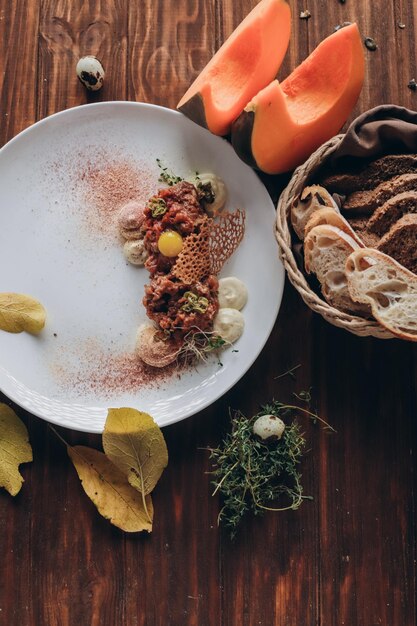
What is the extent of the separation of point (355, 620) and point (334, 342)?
32.6 inches

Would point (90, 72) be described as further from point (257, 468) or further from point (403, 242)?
point (257, 468)

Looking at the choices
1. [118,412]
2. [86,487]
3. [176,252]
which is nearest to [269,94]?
[176,252]

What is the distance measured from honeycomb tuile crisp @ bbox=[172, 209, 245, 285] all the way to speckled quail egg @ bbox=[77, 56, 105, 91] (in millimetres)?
532

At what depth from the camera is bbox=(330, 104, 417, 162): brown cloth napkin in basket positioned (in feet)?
5.13

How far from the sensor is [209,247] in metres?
1.79

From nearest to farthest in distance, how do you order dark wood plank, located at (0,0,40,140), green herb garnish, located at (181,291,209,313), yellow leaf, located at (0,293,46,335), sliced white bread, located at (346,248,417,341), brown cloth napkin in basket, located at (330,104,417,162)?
sliced white bread, located at (346,248,417,341), brown cloth napkin in basket, located at (330,104,417,162), green herb garnish, located at (181,291,209,313), yellow leaf, located at (0,293,46,335), dark wood plank, located at (0,0,40,140)

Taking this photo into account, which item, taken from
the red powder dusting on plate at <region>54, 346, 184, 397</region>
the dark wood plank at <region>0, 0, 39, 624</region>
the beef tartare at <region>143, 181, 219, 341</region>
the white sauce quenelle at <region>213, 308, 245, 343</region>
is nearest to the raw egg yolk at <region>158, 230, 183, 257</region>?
the beef tartare at <region>143, 181, 219, 341</region>

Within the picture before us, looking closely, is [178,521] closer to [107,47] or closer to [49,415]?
[49,415]

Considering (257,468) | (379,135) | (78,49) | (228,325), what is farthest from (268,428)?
(78,49)

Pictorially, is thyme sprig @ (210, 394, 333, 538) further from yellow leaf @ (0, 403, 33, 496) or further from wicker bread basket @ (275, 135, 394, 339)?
yellow leaf @ (0, 403, 33, 496)

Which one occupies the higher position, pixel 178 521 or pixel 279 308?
pixel 279 308

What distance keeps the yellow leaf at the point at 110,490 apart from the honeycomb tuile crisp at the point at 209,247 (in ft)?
1.96

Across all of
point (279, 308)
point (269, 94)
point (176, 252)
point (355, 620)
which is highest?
point (269, 94)

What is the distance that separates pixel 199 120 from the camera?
5.51 feet
